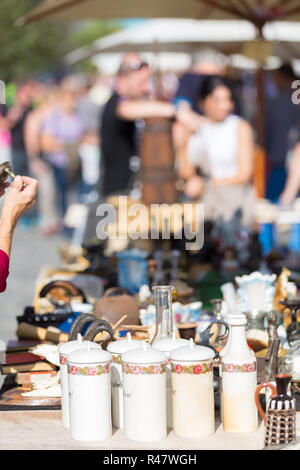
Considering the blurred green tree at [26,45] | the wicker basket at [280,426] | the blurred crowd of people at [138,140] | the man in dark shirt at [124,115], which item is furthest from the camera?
the blurred green tree at [26,45]

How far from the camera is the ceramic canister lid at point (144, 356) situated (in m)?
2.03

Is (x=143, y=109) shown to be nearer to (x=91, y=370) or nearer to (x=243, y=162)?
(x=243, y=162)

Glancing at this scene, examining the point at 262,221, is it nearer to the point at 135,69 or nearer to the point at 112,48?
the point at 135,69

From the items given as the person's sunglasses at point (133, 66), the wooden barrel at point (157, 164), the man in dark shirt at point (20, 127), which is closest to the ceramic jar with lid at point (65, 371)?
the wooden barrel at point (157, 164)

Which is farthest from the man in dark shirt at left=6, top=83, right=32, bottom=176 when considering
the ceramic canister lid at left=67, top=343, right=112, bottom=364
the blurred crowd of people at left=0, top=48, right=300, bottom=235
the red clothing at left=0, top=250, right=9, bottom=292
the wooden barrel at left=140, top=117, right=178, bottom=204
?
the ceramic canister lid at left=67, top=343, right=112, bottom=364

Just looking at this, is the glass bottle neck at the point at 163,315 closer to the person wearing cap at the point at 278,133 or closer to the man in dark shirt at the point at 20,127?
the person wearing cap at the point at 278,133

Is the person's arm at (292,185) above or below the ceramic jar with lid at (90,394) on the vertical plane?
above

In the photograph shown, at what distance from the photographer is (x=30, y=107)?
1159 cm

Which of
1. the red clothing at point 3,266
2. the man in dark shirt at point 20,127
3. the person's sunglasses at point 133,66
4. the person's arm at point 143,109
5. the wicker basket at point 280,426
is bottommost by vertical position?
the wicker basket at point 280,426

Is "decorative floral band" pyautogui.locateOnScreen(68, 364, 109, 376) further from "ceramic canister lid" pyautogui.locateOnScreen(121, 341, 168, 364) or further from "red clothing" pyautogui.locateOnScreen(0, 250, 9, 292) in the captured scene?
"red clothing" pyautogui.locateOnScreen(0, 250, 9, 292)

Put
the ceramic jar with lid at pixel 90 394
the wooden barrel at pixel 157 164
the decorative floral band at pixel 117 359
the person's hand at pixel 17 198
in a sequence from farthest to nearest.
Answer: the wooden barrel at pixel 157 164 → the person's hand at pixel 17 198 → the decorative floral band at pixel 117 359 → the ceramic jar with lid at pixel 90 394

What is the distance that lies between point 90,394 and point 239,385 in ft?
1.20

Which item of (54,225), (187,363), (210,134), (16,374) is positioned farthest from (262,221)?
(54,225)

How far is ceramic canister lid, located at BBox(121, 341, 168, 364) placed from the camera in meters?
2.03
